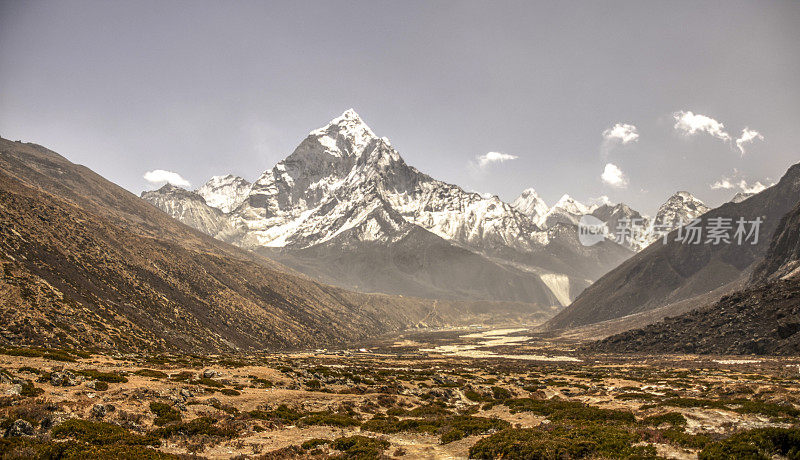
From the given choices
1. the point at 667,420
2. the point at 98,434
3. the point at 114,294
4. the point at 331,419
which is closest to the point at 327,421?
the point at 331,419

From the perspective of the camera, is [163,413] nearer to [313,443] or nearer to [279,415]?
[279,415]

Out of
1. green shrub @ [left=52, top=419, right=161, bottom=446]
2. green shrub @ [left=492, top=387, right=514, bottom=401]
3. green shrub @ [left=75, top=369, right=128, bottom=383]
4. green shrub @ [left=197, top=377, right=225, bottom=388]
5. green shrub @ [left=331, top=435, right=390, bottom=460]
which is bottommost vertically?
green shrub @ [left=492, top=387, right=514, bottom=401]

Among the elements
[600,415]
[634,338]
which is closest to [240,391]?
[600,415]

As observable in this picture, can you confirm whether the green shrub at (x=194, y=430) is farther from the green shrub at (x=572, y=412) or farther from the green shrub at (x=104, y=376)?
the green shrub at (x=572, y=412)

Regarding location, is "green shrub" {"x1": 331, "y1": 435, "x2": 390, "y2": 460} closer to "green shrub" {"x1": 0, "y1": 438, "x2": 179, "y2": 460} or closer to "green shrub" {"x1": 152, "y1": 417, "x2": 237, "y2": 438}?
"green shrub" {"x1": 152, "y1": 417, "x2": 237, "y2": 438}

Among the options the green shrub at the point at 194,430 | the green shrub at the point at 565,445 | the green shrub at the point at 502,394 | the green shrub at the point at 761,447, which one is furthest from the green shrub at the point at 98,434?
the green shrub at the point at 502,394

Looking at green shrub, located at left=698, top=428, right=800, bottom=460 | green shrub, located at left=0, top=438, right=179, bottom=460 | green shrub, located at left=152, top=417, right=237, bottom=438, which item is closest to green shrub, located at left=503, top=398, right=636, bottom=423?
green shrub, located at left=698, top=428, right=800, bottom=460
